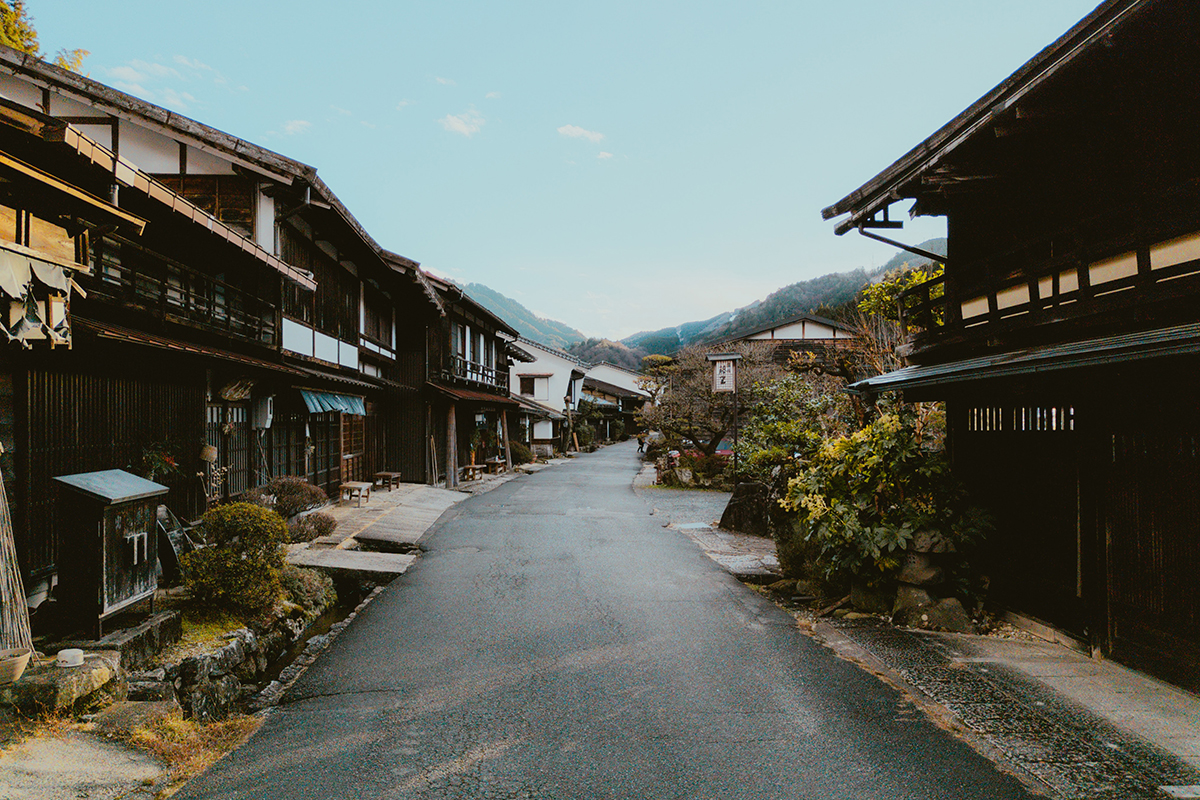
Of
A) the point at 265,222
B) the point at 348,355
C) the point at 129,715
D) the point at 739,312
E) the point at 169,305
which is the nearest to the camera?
the point at 129,715

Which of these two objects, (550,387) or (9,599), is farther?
(550,387)

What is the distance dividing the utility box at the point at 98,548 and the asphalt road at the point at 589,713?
6.19ft

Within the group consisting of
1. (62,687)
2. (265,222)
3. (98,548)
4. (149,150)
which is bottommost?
(62,687)

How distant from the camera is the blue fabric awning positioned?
13.1 m

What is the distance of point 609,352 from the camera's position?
109000 millimetres

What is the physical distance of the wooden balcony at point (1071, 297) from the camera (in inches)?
202

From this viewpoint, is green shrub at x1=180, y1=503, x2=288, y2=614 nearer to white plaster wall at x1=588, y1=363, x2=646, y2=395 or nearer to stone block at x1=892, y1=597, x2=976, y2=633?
stone block at x1=892, y1=597, x2=976, y2=633

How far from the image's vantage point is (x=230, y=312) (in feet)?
35.5

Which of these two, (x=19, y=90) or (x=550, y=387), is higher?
(x=19, y=90)

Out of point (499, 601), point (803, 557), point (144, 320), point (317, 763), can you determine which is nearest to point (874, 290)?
point (803, 557)

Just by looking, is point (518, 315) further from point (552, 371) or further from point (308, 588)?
point (308, 588)

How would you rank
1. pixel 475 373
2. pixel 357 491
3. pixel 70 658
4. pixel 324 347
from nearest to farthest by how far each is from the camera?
pixel 70 658, pixel 324 347, pixel 357 491, pixel 475 373

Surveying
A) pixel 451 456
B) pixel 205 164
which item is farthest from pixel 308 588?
pixel 451 456

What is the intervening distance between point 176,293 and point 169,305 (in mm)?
1358
